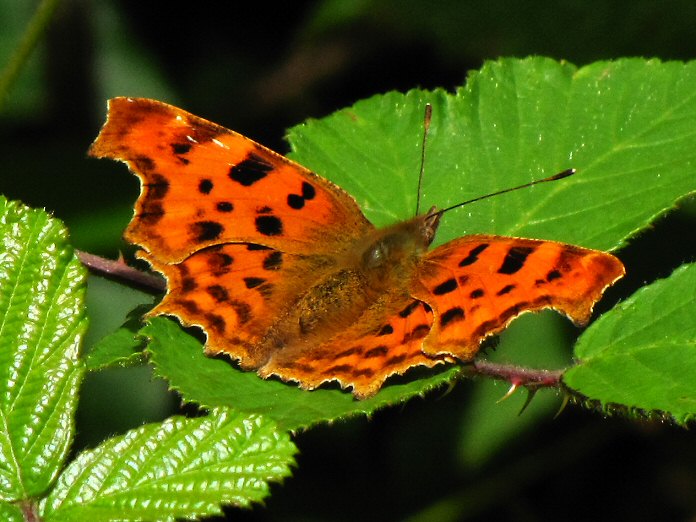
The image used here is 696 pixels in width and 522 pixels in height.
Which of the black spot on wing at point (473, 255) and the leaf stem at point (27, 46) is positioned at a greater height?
the leaf stem at point (27, 46)

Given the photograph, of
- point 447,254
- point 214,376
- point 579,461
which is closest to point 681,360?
point 447,254

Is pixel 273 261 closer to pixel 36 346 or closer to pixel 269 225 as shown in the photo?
pixel 269 225

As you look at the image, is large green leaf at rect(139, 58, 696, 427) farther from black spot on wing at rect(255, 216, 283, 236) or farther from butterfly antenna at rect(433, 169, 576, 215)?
black spot on wing at rect(255, 216, 283, 236)

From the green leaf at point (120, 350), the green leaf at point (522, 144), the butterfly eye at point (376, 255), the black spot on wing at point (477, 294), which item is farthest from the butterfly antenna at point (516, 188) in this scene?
the green leaf at point (120, 350)

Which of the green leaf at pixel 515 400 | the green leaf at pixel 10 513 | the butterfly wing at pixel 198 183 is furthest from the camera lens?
the green leaf at pixel 515 400

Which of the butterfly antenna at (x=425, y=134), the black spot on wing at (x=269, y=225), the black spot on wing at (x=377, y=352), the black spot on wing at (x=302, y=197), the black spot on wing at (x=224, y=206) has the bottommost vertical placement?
the black spot on wing at (x=377, y=352)

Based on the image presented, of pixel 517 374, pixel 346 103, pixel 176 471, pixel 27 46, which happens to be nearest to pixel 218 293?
pixel 176 471

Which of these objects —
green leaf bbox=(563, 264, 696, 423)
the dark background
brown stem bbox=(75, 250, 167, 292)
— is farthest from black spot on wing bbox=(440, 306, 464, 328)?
the dark background

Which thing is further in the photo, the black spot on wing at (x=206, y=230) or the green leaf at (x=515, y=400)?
the green leaf at (x=515, y=400)

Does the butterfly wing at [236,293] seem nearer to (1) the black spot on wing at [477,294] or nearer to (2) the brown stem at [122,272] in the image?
(2) the brown stem at [122,272]
